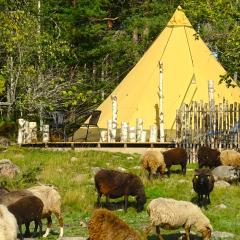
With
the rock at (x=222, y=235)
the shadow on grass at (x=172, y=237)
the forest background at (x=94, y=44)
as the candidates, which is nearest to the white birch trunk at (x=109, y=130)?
the forest background at (x=94, y=44)

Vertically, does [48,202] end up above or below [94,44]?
below

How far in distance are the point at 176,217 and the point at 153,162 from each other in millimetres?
7659

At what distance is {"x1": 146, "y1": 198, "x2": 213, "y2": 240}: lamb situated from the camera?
12195 mm

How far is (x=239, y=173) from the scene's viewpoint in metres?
20.0

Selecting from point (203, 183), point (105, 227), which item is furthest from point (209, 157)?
point (105, 227)

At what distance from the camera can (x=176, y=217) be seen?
1222 cm

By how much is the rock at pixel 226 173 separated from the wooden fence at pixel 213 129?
13.5 ft

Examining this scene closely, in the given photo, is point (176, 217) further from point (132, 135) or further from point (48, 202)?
point (132, 135)

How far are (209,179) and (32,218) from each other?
5524 mm

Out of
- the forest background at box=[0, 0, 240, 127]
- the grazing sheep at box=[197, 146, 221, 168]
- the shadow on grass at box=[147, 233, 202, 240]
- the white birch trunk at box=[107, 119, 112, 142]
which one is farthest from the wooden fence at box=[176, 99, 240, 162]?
the shadow on grass at box=[147, 233, 202, 240]

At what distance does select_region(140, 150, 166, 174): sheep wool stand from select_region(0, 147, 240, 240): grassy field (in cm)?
37

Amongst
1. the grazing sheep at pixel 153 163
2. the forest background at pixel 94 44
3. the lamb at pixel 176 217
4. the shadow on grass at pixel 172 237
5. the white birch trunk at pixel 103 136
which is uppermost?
the forest background at pixel 94 44

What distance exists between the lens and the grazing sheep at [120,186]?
15812mm

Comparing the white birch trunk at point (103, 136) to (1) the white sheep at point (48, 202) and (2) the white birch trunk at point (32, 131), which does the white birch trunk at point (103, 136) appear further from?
(1) the white sheep at point (48, 202)
